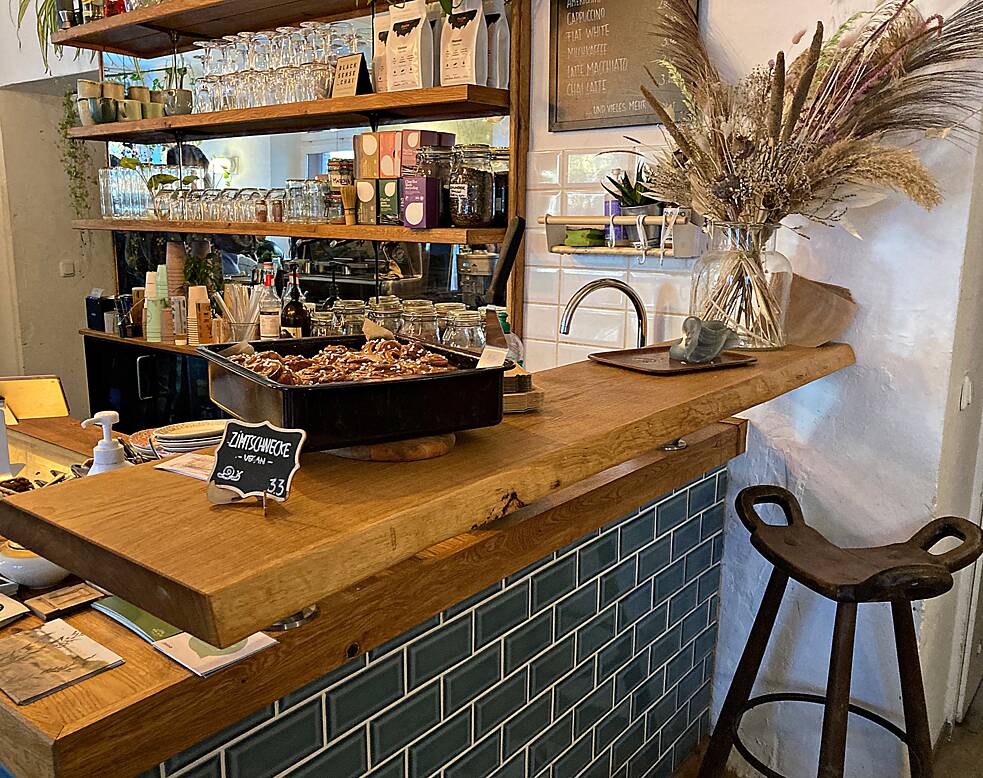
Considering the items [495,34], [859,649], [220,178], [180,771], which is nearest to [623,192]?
[495,34]

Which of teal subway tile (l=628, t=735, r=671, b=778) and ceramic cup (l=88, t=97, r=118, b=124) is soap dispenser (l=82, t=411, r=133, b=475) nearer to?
teal subway tile (l=628, t=735, r=671, b=778)

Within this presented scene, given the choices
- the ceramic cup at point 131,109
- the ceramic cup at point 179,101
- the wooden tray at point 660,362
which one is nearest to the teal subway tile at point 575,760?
the wooden tray at point 660,362

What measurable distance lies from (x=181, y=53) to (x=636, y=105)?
2384 millimetres

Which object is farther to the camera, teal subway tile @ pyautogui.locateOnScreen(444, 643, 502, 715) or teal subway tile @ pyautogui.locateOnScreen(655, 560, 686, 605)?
teal subway tile @ pyautogui.locateOnScreen(655, 560, 686, 605)

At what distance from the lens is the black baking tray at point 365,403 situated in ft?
3.26

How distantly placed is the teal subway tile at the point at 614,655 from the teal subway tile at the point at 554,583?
9.6 inches

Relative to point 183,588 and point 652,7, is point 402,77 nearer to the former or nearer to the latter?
point 652,7

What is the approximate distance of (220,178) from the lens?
383cm

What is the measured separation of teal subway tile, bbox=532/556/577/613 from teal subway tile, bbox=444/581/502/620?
0.12m

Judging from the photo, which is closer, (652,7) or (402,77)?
(652,7)

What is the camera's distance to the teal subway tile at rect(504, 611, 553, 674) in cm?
156

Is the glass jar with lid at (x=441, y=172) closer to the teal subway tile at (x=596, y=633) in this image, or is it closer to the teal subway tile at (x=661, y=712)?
the teal subway tile at (x=596, y=633)

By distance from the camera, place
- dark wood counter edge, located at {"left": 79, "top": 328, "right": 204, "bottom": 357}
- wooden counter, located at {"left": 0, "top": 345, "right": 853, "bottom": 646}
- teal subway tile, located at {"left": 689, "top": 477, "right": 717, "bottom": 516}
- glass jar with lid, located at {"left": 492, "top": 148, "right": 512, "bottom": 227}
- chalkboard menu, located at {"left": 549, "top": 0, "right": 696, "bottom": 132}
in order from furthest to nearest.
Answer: dark wood counter edge, located at {"left": 79, "top": 328, "right": 204, "bottom": 357} < glass jar with lid, located at {"left": 492, "top": 148, "right": 512, "bottom": 227} < chalkboard menu, located at {"left": 549, "top": 0, "right": 696, "bottom": 132} < teal subway tile, located at {"left": 689, "top": 477, "right": 717, "bottom": 516} < wooden counter, located at {"left": 0, "top": 345, "right": 853, "bottom": 646}

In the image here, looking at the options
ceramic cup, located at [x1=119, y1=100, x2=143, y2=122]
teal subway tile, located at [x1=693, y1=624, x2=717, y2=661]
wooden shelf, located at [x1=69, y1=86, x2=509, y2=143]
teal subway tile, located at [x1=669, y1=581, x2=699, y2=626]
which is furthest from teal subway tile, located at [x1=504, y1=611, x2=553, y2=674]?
ceramic cup, located at [x1=119, y1=100, x2=143, y2=122]
